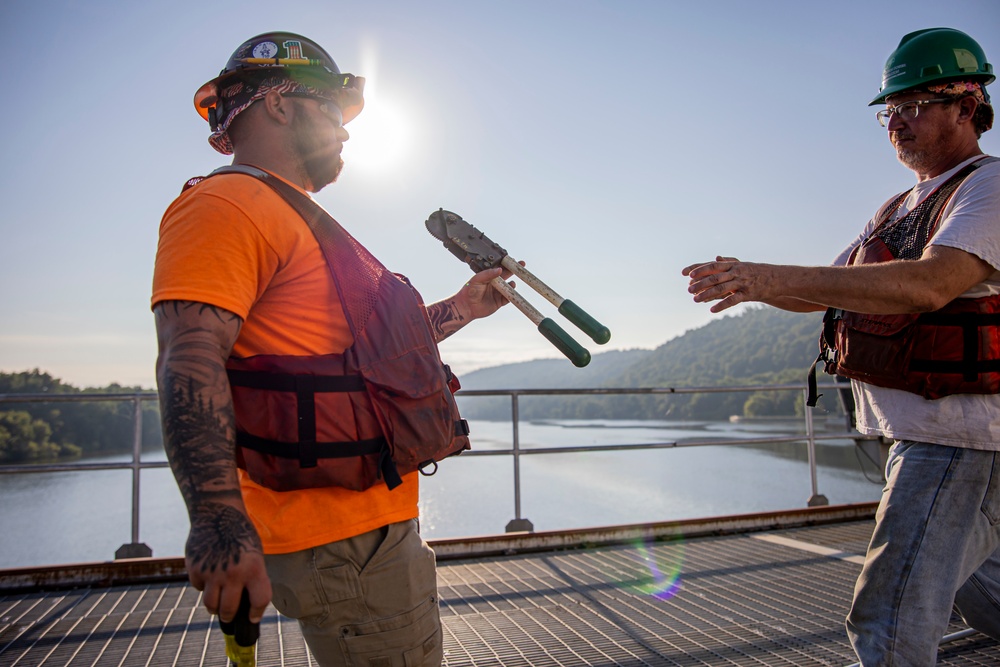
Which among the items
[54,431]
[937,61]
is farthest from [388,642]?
[54,431]

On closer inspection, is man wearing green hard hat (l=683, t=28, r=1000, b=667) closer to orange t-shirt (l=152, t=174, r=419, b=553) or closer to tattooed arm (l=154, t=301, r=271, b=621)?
orange t-shirt (l=152, t=174, r=419, b=553)

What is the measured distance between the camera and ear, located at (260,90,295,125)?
1426mm

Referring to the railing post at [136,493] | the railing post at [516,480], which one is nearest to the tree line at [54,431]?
the railing post at [136,493]

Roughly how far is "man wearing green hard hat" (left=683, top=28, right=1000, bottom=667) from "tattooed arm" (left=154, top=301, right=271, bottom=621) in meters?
1.02

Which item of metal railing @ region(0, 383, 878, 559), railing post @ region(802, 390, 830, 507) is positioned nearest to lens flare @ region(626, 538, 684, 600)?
metal railing @ region(0, 383, 878, 559)

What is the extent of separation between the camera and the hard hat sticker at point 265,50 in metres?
1.43

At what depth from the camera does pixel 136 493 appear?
13.4 feet

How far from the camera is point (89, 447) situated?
30.5m

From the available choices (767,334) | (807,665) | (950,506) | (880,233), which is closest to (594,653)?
(807,665)

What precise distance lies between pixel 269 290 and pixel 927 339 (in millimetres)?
1642

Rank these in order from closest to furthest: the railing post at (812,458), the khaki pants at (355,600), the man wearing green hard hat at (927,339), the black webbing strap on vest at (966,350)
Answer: the khaki pants at (355,600) < the man wearing green hard hat at (927,339) < the black webbing strap on vest at (966,350) < the railing post at (812,458)

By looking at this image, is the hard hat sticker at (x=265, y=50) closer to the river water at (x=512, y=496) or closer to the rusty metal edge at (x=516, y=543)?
the rusty metal edge at (x=516, y=543)

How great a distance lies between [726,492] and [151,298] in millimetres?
41309

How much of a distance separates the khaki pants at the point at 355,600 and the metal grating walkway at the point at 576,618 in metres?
1.49
